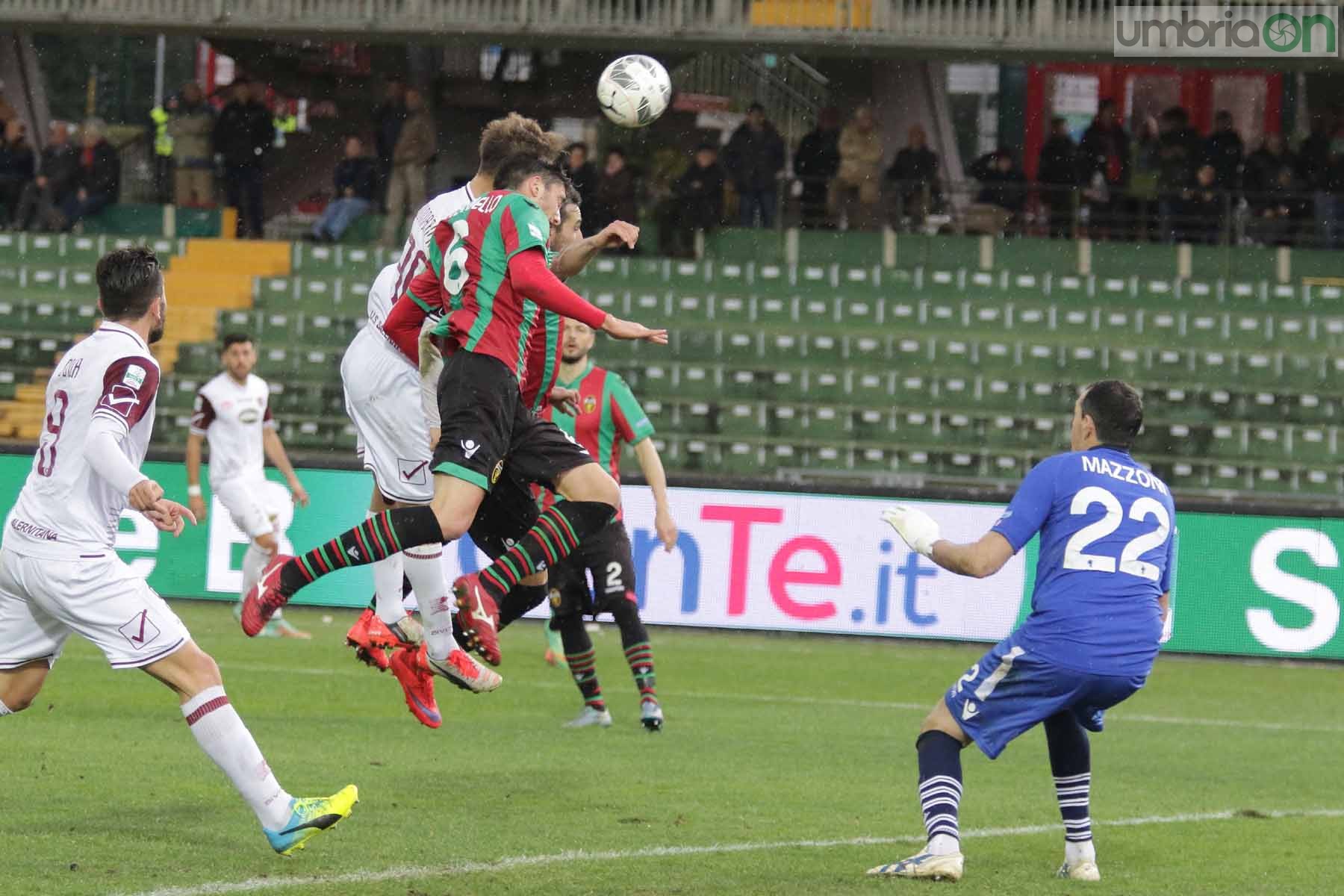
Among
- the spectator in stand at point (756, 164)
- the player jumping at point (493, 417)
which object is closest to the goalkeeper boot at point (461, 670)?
the player jumping at point (493, 417)

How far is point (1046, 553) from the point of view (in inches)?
237

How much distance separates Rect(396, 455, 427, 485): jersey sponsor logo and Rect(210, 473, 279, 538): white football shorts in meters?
6.22

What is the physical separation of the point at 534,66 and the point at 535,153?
19009 mm

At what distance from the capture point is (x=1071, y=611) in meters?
5.87

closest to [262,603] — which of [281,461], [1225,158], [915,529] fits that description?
[915,529]

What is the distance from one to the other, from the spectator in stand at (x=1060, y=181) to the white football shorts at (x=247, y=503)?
11586 millimetres

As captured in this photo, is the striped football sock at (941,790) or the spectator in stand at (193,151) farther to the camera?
the spectator in stand at (193,151)

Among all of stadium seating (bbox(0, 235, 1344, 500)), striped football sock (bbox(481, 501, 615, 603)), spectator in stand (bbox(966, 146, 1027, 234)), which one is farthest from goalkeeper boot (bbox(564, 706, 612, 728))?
spectator in stand (bbox(966, 146, 1027, 234))

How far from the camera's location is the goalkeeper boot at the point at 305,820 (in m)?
5.65

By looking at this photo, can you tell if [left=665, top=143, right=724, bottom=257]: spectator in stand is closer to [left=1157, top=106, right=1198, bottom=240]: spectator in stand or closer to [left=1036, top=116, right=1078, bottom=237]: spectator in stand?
[left=1036, top=116, right=1078, bottom=237]: spectator in stand

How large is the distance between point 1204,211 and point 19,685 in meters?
18.2

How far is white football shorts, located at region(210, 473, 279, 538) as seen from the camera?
13562 mm

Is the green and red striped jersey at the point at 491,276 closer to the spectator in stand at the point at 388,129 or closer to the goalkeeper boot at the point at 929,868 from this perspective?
the goalkeeper boot at the point at 929,868

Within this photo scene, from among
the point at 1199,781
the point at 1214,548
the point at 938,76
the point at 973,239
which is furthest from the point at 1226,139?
the point at 1199,781
